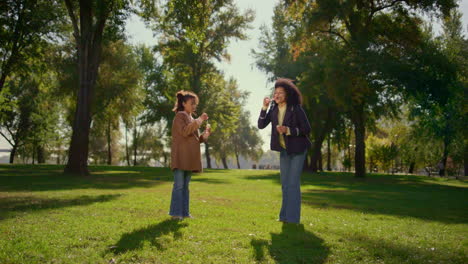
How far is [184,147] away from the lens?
794cm

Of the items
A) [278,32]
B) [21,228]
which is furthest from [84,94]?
[278,32]

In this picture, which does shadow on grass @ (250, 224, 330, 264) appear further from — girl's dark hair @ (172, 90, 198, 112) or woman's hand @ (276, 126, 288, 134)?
girl's dark hair @ (172, 90, 198, 112)

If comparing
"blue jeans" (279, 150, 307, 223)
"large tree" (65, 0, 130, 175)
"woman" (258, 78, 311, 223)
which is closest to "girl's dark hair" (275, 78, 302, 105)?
"woman" (258, 78, 311, 223)

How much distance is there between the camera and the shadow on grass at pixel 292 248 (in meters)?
5.13

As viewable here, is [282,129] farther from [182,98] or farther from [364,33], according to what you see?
[364,33]

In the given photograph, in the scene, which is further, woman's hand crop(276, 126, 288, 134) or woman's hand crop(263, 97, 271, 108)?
woman's hand crop(263, 97, 271, 108)

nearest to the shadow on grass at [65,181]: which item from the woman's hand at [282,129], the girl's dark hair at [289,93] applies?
the girl's dark hair at [289,93]

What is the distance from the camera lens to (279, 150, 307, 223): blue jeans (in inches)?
295

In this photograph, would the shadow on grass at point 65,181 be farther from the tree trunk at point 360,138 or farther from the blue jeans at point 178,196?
the tree trunk at point 360,138

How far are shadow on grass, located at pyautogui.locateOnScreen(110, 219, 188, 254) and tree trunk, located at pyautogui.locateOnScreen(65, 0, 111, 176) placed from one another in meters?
15.8

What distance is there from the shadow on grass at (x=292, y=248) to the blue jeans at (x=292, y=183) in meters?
0.76

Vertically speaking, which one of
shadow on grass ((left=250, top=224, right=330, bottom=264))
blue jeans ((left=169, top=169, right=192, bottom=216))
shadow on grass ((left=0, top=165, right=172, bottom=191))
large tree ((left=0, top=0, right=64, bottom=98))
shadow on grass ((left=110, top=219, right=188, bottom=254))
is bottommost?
shadow on grass ((left=250, top=224, right=330, bottom=264))

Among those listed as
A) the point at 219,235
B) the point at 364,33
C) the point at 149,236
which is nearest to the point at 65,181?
the point at 149,236

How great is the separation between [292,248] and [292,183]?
2041 millimetres
